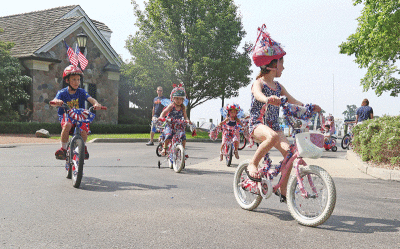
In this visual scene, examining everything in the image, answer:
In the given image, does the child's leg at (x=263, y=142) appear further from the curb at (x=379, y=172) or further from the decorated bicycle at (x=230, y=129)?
the decorated bicycle at (x=230, y=129)

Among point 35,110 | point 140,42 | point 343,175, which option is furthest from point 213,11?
point 343,175

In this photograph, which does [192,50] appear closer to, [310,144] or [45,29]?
[45,29]

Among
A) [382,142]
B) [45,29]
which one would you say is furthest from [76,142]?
[45,29]

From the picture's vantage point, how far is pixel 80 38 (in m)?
14.9

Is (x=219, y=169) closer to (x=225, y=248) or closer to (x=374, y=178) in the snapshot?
(x=374, y=178)

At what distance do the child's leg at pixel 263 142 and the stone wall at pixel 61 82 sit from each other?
2051cm

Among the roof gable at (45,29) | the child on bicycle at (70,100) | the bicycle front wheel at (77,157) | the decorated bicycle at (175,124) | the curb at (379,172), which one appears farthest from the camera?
the roof gable at (45,29)

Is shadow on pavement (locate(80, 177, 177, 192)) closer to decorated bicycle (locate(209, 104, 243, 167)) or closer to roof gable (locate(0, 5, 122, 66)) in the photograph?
decorated bicycle (locate(209, 104, 243, 167))

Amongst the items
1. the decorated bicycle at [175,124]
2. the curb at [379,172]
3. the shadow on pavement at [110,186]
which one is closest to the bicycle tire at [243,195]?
the shadow on pavement at [110,186]

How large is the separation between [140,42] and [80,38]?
14.6 meters

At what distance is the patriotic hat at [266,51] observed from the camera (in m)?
4.81

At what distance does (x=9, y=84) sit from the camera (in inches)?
870

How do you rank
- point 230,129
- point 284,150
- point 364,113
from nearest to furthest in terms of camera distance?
point 284,150 < point 230,129 < point 364,113

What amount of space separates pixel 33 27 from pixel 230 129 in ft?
69.0
